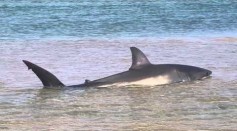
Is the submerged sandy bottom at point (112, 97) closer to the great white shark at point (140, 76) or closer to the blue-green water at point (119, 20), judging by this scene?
the great white shark at point (140, 76)

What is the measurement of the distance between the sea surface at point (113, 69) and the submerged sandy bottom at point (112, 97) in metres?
0.01

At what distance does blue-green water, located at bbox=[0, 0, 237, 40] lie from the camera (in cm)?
2911

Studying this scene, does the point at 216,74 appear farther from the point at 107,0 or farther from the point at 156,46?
the point at 107,0

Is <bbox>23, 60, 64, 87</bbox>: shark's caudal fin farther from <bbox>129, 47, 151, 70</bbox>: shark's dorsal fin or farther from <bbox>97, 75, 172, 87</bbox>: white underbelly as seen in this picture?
<bbox>129, 47, 151, 70</bbox>: shark's dorsal fin

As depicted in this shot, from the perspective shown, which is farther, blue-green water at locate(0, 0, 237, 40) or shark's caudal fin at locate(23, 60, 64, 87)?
blue-green water at locate(0, 0, 237, 40)

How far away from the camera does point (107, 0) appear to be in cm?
5669

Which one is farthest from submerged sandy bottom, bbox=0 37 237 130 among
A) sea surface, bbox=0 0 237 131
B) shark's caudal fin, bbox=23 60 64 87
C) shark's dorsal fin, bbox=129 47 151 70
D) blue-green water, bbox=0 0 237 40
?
blue-green water, bbox=0 0 237 40

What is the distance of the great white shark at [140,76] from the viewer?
1479 cm

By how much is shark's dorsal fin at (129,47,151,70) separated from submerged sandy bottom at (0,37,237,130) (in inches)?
19.8

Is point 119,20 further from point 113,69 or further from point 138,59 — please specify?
point 138,59

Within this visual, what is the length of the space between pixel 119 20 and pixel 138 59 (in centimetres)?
2108

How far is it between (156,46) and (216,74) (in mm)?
6491

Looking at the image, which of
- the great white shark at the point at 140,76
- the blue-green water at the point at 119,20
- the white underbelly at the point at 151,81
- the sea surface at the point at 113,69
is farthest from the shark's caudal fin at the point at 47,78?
the blue-green water at the point at 119,20

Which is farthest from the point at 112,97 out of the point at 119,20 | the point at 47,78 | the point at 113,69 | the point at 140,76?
the point at 119,20
